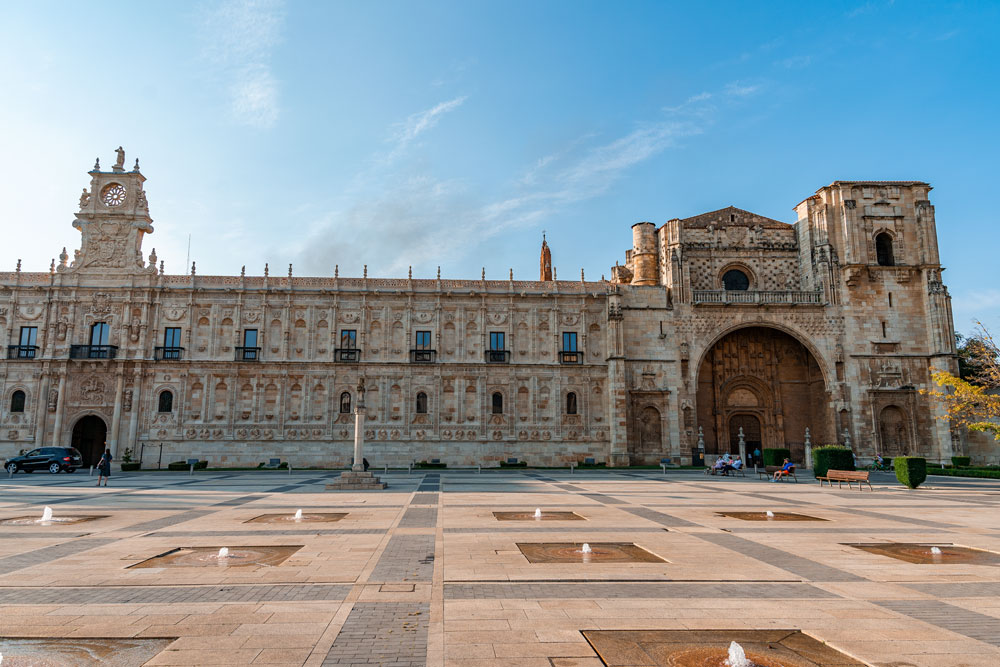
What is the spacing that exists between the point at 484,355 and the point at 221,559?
33.6 metres

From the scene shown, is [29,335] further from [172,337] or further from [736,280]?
[736,280]

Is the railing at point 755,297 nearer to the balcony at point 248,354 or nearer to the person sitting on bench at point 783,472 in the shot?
the person sitting on bench at point 783,472

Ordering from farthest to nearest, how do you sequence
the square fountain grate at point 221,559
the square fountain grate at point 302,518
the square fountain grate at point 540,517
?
the square fountain grate at point 540,517 → the square fountain grate at point 302,518 → the square fountain grate at point 221,559

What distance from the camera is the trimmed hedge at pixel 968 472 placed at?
3438cm

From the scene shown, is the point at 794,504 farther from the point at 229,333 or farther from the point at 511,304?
the point at 229,333

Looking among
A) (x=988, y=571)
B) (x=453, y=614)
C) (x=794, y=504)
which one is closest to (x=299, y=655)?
(x=453, y=614)

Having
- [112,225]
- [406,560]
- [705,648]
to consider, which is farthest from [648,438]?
[112,225]

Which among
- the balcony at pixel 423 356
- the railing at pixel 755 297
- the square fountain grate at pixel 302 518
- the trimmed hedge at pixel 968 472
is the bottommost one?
the trimmed hedge at pixel 968 472

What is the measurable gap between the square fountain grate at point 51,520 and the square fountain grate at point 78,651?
1045cm

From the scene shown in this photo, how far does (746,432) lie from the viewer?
46781mm

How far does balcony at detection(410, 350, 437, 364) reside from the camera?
43.4 metres

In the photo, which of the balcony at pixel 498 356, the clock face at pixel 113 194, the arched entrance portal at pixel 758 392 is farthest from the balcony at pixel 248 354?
the arched entrance portal at pixel 758 392

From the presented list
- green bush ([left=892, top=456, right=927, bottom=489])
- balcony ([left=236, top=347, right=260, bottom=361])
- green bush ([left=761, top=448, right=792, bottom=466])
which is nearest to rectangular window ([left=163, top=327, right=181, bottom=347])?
balcony ([left=236, top=347, right=260, bottom=361])

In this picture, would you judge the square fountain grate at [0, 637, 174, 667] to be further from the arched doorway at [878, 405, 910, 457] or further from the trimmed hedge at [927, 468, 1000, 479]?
the arched doorway at [878, 405, 910, 457]
